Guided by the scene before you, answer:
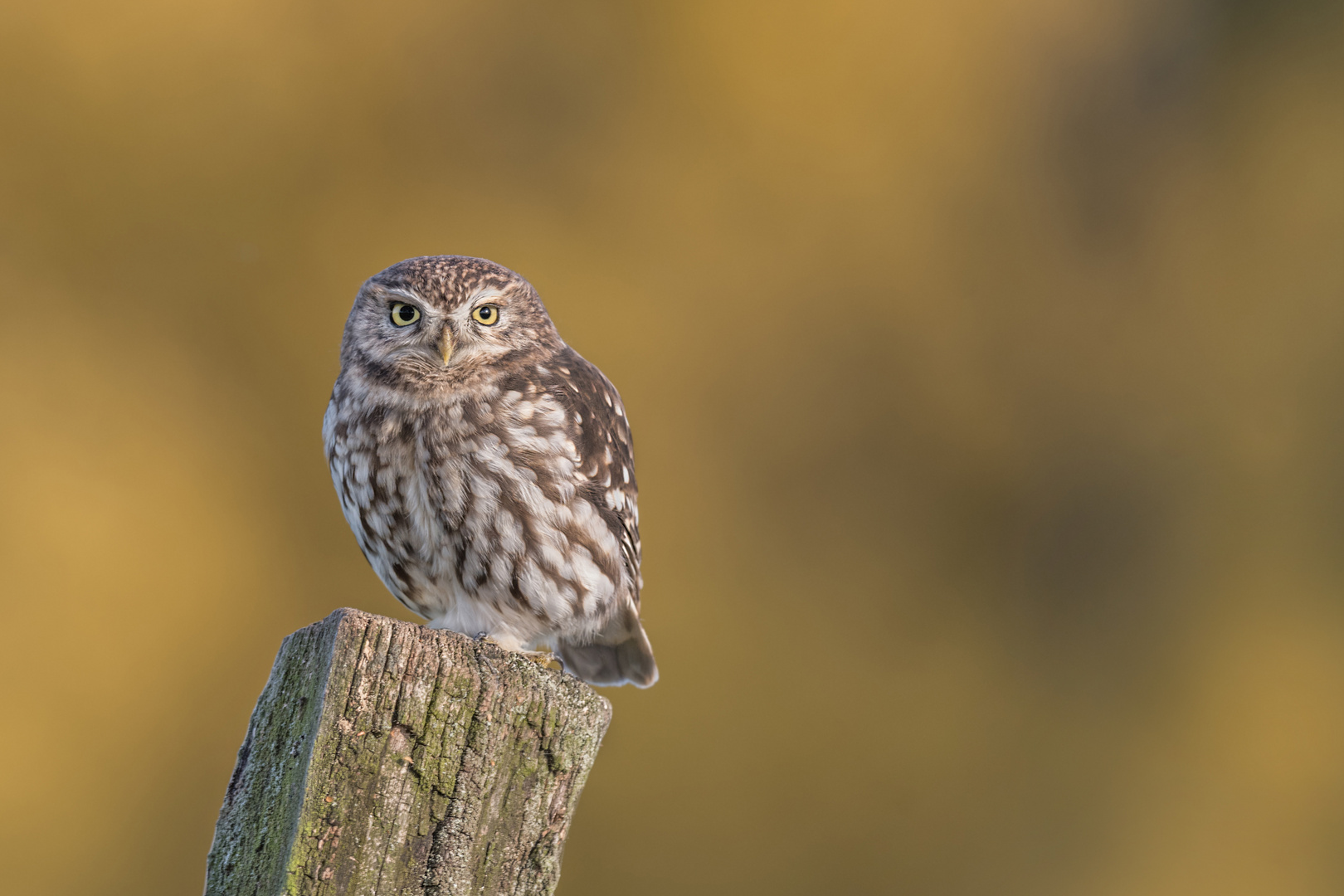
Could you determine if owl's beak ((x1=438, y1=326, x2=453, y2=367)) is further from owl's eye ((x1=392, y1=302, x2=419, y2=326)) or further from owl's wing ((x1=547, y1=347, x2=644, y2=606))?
owl's wing ((x1=547, y1=347, x2=644, y2=606))

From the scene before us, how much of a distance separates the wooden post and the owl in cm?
135

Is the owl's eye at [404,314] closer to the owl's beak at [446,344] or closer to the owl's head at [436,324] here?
the owl's head at [436,324]

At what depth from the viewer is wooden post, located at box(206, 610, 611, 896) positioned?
1.63 metres

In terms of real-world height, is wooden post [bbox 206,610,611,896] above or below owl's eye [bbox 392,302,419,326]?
below

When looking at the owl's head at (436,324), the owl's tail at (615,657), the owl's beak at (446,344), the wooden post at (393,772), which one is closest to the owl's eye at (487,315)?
the owl's head at (436,324)

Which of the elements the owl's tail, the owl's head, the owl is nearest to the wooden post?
the owl

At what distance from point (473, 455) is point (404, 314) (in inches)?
18.0

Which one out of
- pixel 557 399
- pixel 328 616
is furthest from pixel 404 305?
pixel 328 616

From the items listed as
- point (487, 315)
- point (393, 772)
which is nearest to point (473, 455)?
point (487, 315)

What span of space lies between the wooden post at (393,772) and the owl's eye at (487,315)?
156 cm

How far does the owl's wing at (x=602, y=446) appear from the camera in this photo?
133 inches

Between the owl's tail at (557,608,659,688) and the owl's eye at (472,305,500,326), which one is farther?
the owl's tail at (557,608,659,688)

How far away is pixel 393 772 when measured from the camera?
66.0 inches

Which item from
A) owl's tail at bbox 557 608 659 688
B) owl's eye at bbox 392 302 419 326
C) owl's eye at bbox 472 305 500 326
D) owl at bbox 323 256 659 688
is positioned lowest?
owl's tail at bbox 557 608 659 688
